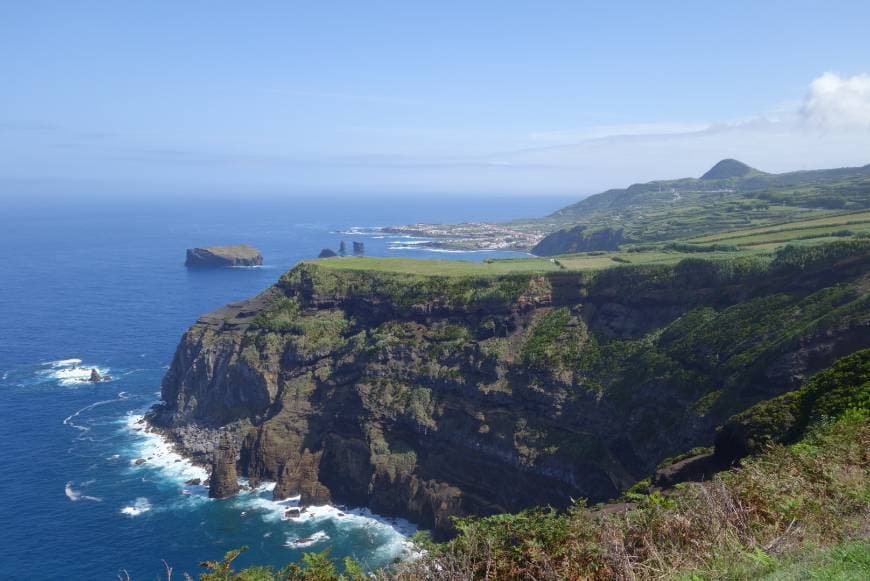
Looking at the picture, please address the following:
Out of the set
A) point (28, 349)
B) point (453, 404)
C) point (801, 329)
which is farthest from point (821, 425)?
point (28, 349)

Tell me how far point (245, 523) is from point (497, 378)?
101 ft

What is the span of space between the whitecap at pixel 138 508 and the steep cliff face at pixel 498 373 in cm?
1113

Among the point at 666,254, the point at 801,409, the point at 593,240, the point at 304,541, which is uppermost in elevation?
the point at 666,254

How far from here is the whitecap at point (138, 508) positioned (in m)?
61.3

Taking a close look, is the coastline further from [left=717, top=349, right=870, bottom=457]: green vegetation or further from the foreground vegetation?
the foreground vegetation

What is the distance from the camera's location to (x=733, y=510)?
1878 centimetres

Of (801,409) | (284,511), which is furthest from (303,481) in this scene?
(801,409)

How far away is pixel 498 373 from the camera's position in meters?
67.7

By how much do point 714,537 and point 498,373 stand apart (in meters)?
49.8

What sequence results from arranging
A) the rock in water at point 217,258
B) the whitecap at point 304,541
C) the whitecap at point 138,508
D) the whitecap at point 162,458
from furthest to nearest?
the rock in water at point 217,258 < the whitecap at point 162,458 < the whitecap at point 138,508 < the whitecap at point 304,541

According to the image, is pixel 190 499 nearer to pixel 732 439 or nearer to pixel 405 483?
pixel 405 483

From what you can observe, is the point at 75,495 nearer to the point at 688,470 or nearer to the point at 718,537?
the point at 688,470

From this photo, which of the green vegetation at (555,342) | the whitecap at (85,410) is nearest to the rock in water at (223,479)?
the whitecap at (85,410)

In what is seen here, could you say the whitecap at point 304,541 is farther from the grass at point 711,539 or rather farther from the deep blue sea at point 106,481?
the grass at point 711,539
